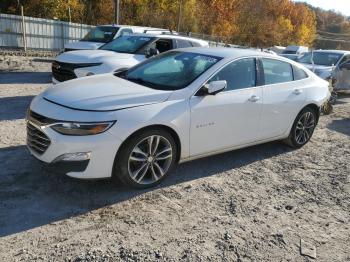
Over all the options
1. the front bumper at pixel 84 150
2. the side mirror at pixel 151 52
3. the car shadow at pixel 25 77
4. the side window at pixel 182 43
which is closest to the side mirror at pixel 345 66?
the side window at pixel 182 43

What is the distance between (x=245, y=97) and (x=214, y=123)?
2.22ft

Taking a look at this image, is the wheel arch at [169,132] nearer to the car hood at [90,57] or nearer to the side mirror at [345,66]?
the car hood at [90,57]

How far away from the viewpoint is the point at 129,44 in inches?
397

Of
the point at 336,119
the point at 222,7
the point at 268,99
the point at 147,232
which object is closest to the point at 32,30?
the point at 336,119

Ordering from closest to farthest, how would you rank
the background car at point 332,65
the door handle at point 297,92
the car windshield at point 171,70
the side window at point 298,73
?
the car windshield at point 171,70
the door handle at point 297,92
the side window at point 298,73
the background car at point 332,65

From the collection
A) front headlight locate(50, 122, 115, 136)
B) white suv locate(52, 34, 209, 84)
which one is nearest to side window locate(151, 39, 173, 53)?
white suv locate(52, 34, 209, 84)

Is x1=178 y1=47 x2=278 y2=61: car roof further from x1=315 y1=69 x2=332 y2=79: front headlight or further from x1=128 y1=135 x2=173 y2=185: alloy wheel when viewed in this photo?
x1=315 y1=69 x2=332 y2=79: front headlight

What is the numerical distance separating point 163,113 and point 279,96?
220 cm

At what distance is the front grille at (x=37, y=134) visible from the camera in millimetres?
4352

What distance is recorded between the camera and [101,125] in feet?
14.0

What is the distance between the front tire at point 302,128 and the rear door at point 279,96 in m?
0.21

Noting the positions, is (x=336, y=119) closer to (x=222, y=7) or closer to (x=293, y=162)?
Answer: (x=293, y=162)

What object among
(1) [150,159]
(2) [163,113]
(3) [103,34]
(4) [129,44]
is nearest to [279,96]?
(2) [163,113]

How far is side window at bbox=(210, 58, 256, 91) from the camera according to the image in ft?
17.6
